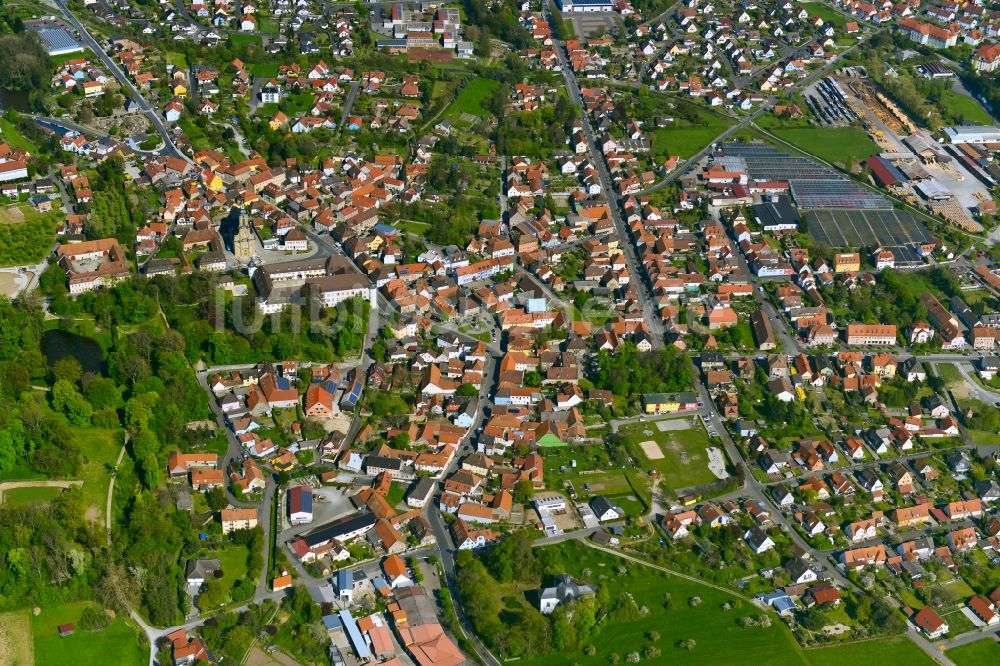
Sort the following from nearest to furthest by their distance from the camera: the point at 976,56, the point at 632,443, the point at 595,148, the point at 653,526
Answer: the point at 653,526, the point at 632,443, the point at 595,148, the point at 976,56

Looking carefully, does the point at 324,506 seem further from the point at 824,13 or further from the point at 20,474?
the point at 824,13

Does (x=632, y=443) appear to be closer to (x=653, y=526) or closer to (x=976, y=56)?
(x=653, y=526)

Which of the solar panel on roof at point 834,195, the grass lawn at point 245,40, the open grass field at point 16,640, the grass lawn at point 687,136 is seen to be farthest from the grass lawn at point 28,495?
the grass lawn at point 245,40

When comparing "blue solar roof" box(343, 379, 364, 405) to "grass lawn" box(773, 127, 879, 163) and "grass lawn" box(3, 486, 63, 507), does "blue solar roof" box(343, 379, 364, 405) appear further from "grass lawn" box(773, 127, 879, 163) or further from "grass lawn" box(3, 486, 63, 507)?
"grass lawn" box(773, 127, 879, 163)

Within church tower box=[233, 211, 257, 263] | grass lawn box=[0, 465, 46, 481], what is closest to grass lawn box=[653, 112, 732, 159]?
church tower box=[233, 211, 257, 263]

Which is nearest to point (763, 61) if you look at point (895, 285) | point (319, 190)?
point (895, 285)

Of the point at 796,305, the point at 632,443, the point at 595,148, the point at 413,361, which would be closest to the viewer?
the point at 632,443
